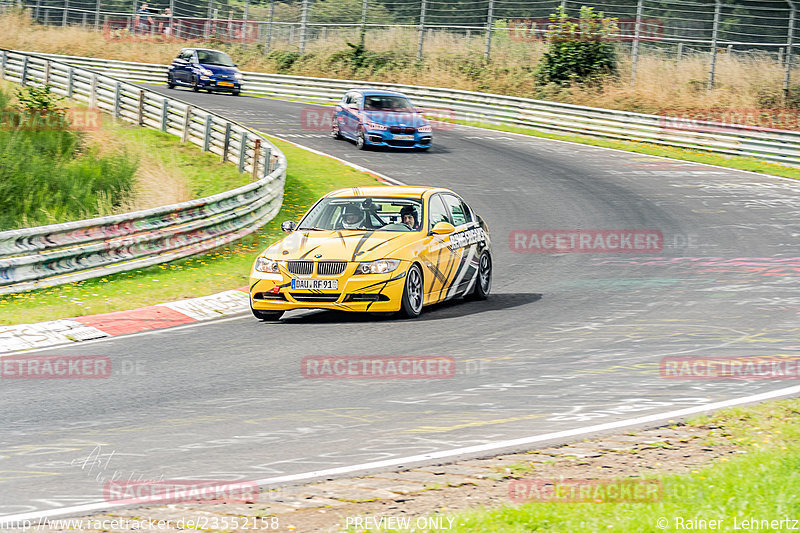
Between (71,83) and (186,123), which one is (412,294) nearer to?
(186,123)

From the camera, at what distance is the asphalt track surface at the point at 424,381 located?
271 inches

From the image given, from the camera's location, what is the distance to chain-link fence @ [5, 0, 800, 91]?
35.3m

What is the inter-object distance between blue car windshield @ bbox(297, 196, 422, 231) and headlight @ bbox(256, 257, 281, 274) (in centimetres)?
100

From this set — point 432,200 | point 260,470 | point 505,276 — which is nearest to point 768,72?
point 505,276

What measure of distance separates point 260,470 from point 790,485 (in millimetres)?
3186

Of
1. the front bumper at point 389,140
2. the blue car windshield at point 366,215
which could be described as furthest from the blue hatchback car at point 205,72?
the blue car windshield at point 366,215

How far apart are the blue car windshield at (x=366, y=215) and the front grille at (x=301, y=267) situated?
1.03 m

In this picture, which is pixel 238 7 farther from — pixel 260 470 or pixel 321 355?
pixel 260 470

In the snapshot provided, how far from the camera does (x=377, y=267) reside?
11.9m

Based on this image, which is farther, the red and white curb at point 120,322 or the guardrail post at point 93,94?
the guardrail post at point 93,94

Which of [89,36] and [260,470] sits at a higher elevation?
[89,36]

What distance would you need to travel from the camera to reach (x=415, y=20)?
152 feet
